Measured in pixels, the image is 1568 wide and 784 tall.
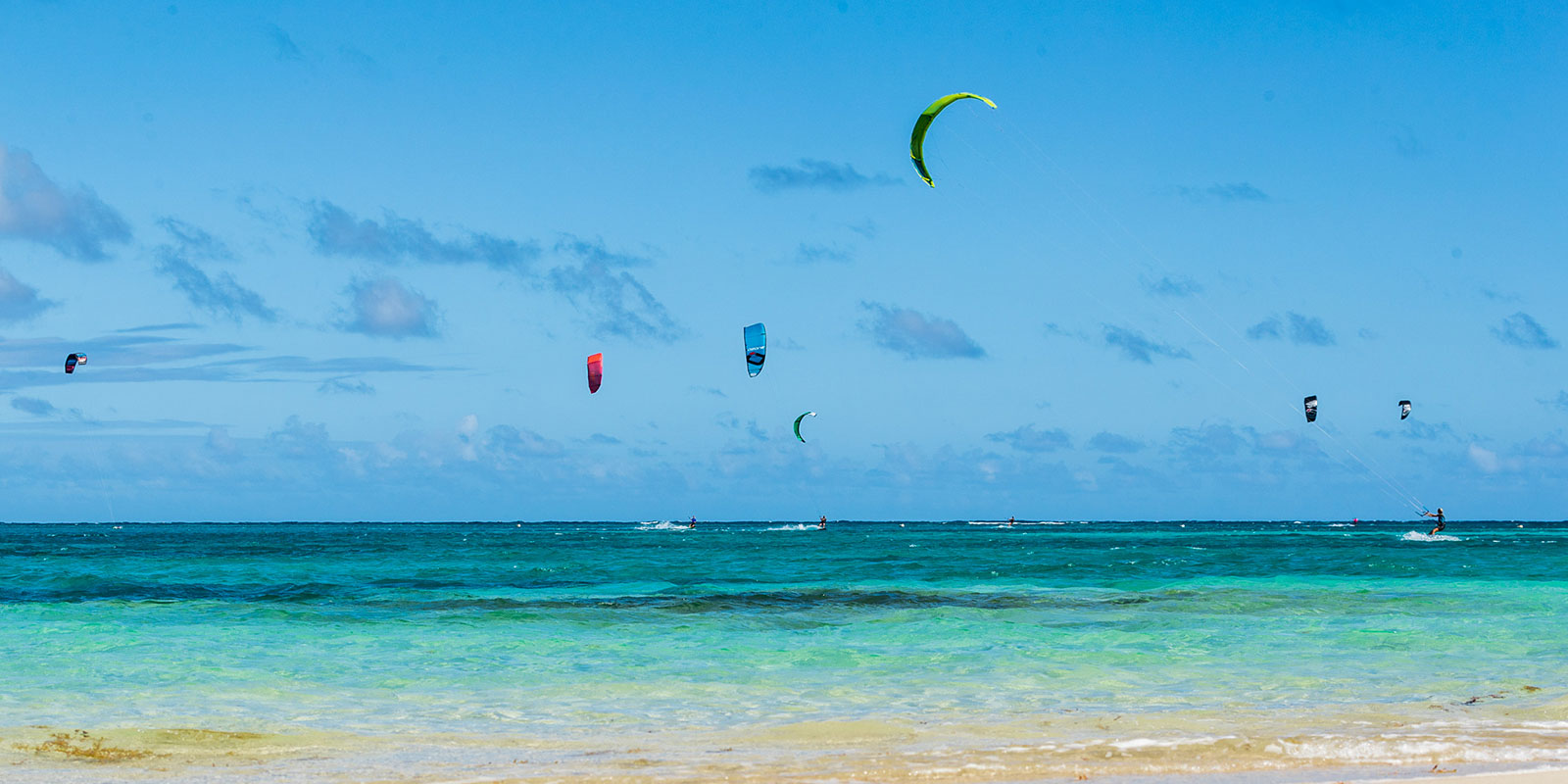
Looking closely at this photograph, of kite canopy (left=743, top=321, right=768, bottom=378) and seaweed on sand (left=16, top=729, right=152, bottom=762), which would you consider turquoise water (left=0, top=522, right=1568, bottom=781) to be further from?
kite canopy (left=743, top=321, right=768, bottom=378)

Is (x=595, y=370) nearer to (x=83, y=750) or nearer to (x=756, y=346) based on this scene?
(x=756, y=346)

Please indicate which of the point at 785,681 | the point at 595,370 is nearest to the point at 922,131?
the point at 785,681

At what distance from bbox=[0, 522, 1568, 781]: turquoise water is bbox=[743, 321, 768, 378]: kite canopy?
6940 mm

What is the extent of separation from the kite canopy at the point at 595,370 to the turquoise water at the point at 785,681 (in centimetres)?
974

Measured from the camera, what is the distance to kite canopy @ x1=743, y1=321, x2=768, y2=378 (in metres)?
31.5

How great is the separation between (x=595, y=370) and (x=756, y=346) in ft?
20.4

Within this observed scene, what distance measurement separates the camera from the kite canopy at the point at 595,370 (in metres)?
35.1

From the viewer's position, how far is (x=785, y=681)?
13.0m

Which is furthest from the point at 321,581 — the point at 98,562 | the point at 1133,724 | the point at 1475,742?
the point at 1475,742

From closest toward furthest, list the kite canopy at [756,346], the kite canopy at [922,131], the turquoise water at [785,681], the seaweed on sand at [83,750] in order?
the turquoise water at [785,681]
the seaweed on sand at [83,750]
the kite canopy at [922,131]
the kite canopy at [756,346]

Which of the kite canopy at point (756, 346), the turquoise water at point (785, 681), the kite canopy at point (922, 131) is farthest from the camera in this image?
the kite canopy at point (756, 346)

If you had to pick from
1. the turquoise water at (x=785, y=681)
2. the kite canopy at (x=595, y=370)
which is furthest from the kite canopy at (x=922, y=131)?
the kite canopy at (x=595, y=370)

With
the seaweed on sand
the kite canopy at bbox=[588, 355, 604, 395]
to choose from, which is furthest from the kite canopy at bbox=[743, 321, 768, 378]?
the seaweed on sand

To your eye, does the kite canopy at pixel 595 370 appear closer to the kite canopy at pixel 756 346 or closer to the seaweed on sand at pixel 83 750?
the kite canopy at pixel 756 346
